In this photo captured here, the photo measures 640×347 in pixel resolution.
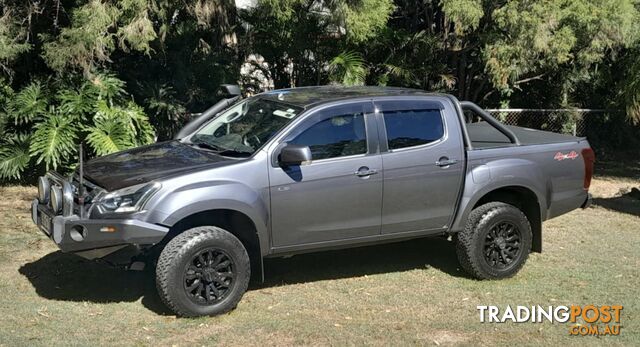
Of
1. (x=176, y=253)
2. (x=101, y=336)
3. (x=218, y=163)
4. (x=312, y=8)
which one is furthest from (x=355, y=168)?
(x=312, y=8)

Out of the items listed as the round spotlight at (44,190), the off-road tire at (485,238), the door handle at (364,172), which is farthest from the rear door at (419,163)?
the round spotlight at (44,190)

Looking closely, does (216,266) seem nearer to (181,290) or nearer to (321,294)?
(181,290)

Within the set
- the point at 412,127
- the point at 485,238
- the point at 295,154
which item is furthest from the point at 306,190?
the point at 485,238

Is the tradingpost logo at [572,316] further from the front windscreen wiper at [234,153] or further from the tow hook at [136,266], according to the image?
the tow hook at [136,266]

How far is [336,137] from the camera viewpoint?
6.11 meters

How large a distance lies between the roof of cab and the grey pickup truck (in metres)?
0.02

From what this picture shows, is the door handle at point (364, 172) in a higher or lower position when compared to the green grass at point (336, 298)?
higher

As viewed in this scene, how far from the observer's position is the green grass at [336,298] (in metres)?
5.38

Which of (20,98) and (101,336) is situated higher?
(20,98)

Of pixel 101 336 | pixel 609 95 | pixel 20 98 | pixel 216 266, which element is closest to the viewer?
pixel 101 336

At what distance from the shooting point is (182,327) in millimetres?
5445

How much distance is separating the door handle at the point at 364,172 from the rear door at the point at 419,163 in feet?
0.38

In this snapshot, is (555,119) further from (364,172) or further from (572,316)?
(364,172)

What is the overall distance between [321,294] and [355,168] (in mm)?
1165
